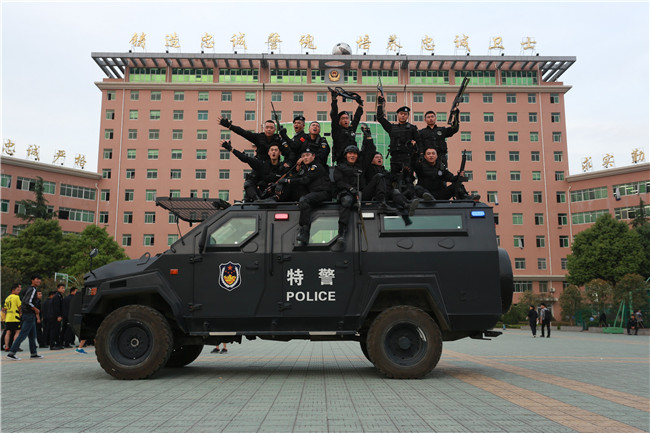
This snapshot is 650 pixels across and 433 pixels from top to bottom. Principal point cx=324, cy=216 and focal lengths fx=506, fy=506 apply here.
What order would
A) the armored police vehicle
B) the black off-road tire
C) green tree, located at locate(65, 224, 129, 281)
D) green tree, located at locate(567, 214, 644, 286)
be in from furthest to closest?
1. green tree, located at locate(567, 214, 644, 286)
2. green tree, located at locate(65, 224, 129, 281)
3. the black off-road tire
4. the armored police vehicle

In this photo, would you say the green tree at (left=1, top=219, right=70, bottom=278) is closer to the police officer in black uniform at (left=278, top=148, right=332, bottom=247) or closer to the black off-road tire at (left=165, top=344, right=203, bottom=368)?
the black off-road tire at (left=165, top=344, right=203, bottom=368)

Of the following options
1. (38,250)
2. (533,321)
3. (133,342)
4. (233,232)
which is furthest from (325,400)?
(38,250)

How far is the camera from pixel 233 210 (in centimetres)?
823

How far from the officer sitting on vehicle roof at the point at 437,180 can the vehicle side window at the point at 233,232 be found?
10.2ft

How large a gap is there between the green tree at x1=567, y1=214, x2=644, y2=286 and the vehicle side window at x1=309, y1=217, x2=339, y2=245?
1925 inches

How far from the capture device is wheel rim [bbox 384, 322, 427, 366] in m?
7.69

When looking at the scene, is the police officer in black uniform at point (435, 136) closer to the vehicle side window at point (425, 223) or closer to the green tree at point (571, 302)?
the vehicle side window at point (425, 223)

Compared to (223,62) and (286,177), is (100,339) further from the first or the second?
(223,62)

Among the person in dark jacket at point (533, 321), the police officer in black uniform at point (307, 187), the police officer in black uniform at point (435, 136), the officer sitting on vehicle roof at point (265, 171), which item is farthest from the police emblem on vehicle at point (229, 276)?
the person in dark jacket at point (533, 321)

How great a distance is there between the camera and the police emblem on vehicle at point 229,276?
7.95 m

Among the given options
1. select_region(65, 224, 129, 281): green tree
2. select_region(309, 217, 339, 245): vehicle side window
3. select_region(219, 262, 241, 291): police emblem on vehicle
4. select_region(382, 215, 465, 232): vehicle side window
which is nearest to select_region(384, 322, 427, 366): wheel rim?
select_region(382, 215, 465, 232): vehicle side window

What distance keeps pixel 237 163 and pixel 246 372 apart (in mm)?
58111

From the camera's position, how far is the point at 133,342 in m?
7.83

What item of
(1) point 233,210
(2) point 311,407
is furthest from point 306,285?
(2) point 311,407
